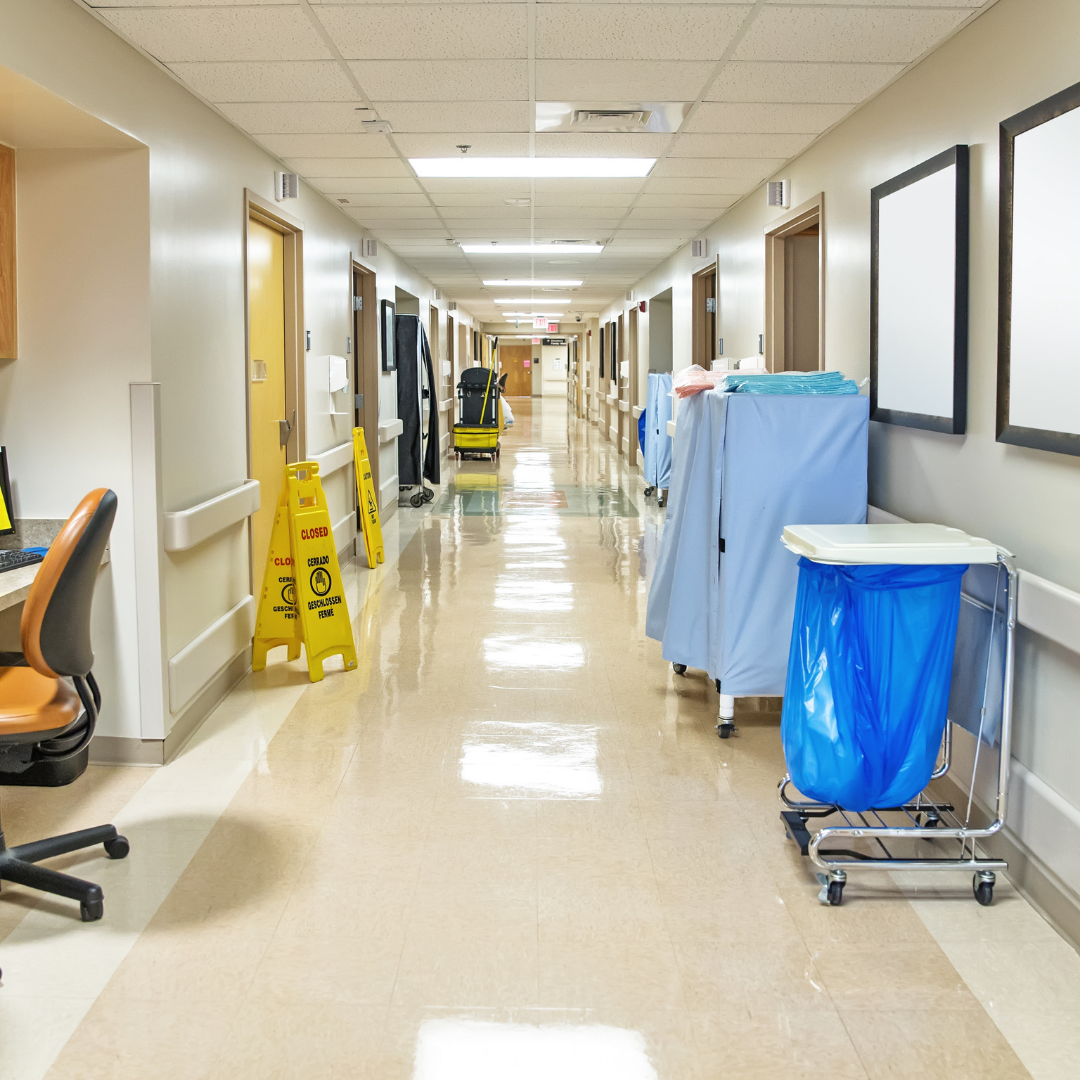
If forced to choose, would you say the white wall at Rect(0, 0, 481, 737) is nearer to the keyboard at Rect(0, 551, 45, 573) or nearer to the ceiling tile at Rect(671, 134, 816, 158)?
the keyboard at Rect(0, 551, 45, 573)

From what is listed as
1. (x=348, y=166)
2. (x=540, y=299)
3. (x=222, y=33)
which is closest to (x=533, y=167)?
(x=348, y=166)

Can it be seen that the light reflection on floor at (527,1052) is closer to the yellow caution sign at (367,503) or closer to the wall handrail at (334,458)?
the wall handrail at (334,458)

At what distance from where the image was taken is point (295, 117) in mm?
4375

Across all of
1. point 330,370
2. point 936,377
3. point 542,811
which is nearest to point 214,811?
point 542,811

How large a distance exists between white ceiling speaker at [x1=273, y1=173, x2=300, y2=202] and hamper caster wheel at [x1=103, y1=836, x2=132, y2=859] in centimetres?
343

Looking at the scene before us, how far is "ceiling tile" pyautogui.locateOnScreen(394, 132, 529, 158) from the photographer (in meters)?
4.80

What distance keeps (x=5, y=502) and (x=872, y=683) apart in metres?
2.74

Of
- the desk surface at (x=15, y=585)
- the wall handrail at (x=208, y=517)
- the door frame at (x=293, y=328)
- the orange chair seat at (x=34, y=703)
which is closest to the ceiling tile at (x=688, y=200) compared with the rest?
the door frame at (x=293, y=328)

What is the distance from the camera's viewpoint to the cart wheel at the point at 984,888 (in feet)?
8.67

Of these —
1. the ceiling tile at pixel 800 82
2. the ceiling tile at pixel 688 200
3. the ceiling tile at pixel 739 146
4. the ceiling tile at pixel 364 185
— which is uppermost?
the ceiling tile at pixel 688 200

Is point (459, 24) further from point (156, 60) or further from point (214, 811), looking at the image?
point (214, 811)

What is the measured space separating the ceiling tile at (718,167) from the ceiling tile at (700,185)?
0.39 feet

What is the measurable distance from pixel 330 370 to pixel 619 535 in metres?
2.77

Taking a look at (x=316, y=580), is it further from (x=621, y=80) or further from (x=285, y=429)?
(x=621, y=80)
